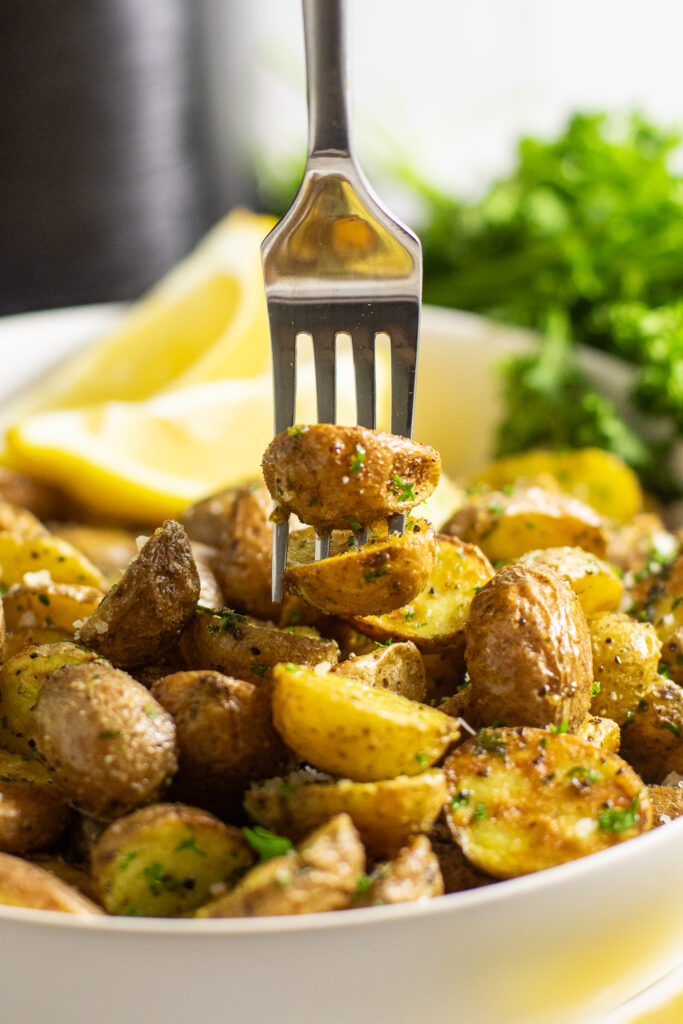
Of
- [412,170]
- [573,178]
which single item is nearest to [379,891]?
[573,178]

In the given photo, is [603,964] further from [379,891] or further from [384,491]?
[384,491]

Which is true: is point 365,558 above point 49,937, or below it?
above

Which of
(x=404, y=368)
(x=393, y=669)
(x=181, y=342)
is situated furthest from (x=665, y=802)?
(x=181, y=342)

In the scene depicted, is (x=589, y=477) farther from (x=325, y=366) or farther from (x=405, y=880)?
(x=405, y=880)

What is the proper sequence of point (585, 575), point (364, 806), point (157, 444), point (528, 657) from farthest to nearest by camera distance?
1. point (157, 444)
2. point (585, 575)
3. point (528, 657)
4. point (364, 806)

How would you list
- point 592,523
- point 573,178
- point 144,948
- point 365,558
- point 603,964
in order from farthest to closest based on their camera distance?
point 573,178
point 592,523
point 365,558
point 603,964
point 144,948

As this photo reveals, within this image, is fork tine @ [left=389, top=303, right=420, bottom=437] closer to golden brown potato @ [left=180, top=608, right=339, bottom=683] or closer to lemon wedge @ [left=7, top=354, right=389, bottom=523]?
golden brown potato @ [left=180, top=608, right=339, bottom=683]
